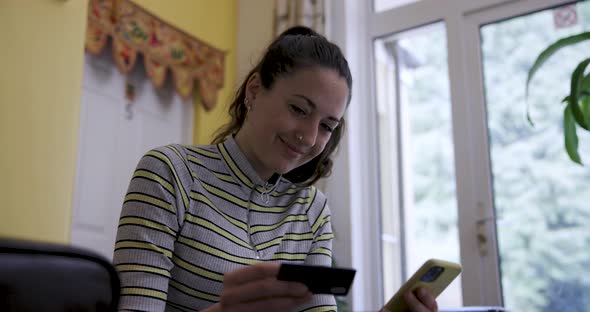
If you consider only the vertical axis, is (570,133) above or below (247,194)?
above

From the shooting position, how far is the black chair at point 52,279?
316 mm

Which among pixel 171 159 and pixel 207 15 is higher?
pixel 207 15

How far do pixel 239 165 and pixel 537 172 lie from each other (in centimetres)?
205

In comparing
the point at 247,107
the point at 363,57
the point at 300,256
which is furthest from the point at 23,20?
the point at 363,57

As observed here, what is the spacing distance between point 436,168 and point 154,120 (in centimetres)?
153

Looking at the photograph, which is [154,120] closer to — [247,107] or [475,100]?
[475,100]

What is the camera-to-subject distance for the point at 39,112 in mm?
2371

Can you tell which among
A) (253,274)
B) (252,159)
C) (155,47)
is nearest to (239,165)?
(252,159)

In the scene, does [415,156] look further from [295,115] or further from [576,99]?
[295,115]

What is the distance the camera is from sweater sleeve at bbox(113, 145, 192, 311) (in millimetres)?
951

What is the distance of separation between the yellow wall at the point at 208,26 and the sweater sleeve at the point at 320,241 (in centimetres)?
205

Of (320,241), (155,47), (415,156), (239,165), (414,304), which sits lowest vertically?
(414,304)

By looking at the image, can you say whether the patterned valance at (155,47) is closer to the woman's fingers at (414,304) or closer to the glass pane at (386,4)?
the glass pane at (386,4)

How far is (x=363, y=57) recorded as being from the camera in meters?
3.60
